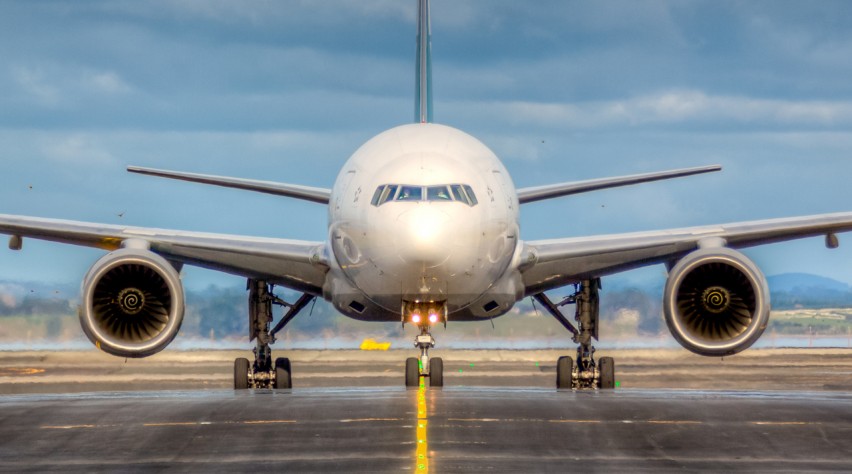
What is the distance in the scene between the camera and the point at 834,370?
35031 millimetres

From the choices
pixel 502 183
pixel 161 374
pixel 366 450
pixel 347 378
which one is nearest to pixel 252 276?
pixel 502 183

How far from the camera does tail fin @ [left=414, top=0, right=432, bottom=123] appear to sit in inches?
Answer: 1106

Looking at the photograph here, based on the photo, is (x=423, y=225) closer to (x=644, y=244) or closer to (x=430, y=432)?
(x=644, y=244)

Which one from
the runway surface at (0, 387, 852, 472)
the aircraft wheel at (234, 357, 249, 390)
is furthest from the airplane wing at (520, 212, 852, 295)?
the runway surface at (0, 387, 852, 472)

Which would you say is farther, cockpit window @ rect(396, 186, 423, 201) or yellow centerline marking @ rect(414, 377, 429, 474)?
cockpit window @ rect(396, 186, 423, 201)

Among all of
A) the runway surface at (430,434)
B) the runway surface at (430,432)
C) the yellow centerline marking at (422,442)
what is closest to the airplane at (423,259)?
the runway surface at (430,432)

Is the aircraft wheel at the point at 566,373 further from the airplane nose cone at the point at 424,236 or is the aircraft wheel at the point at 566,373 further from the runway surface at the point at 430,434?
the runway surface at the point at 430,434

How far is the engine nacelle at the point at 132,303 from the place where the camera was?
2236cm

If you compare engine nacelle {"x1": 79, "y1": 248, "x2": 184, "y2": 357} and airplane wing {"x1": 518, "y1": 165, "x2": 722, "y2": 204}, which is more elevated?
airplane wing {"x1": 518, "y1": 165, "x2": 722, "y2": 204}

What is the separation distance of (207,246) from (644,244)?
7121mm

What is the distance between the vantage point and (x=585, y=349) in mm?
26078

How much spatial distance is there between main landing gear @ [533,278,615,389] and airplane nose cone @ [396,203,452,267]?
632 cm

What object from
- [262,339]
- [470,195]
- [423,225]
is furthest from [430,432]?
[262,339]

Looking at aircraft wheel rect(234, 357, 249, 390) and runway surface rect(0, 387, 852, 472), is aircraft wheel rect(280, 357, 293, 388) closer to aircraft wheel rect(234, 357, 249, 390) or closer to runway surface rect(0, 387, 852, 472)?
aircraft wheel rect(234, 357, 249, 390)
